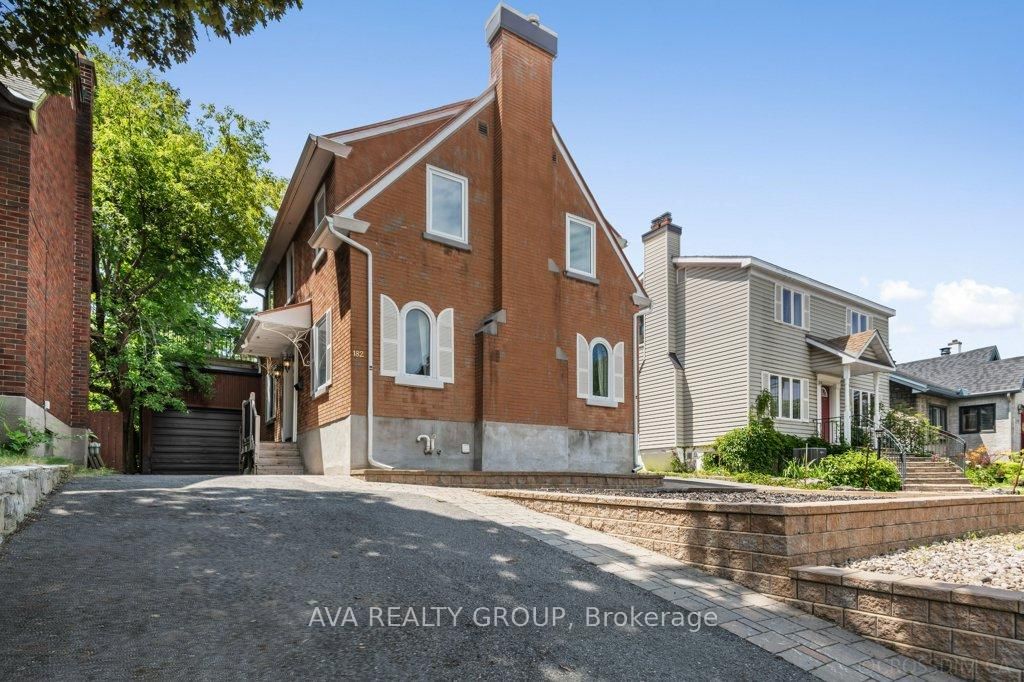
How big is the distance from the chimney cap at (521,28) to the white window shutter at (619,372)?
24.9 feet

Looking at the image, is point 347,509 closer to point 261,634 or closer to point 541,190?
point 261,634

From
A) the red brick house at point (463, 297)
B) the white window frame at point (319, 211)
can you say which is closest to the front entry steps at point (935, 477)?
the red brick house at point (463, 297)

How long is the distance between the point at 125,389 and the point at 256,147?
1146 cm

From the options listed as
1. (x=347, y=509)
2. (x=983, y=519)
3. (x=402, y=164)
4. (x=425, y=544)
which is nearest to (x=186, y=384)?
(x=402, y=164)

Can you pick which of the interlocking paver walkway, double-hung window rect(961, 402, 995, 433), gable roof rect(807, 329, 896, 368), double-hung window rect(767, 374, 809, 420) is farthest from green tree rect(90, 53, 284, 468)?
double-hung window rect(961, 402, 995, 433)

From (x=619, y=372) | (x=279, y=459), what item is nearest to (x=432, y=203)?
(x=619, y=372)

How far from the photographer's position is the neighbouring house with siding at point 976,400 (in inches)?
1126

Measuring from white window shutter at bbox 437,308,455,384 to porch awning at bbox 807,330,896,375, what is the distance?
1587 cm

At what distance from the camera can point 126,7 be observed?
6.72 metres

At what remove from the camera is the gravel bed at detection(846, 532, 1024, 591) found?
5312 mm

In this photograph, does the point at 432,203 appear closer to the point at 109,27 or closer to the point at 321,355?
the point at 321,355

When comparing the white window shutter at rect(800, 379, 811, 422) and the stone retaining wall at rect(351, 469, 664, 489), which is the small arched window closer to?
the stone retaining wall at rect(351, 469, 664, 489)

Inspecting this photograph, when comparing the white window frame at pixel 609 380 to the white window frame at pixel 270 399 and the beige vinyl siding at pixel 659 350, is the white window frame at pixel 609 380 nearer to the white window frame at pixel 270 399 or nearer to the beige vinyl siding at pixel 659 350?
the beige vinyl siding at pixel 659 350

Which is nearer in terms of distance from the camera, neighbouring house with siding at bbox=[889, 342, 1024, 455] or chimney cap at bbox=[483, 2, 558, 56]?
chimney cap at bbox=[483, 2, 558, 56]
